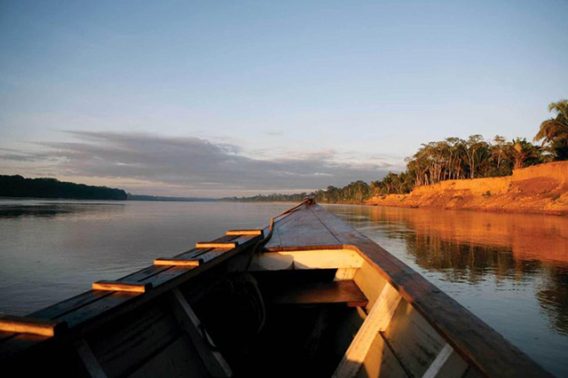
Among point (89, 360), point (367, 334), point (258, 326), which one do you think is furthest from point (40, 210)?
point (367, 334)

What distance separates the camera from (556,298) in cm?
662

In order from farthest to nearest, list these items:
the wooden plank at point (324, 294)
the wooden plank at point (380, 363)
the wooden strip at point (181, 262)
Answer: the wooden plank at point (324, 294) → the wooden strip at point (181, 262) → the wooden plank at point (380, 363)

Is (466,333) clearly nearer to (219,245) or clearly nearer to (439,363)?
(439,363)

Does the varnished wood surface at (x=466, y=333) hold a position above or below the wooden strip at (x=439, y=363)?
above

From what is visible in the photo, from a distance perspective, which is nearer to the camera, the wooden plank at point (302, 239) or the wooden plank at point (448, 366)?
the wooden plank at point (448, 366)

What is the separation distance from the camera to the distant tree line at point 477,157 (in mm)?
35688

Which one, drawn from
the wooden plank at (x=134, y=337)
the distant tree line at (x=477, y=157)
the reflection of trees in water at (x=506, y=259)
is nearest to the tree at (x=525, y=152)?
the distant tree line at (x=477, y=157)

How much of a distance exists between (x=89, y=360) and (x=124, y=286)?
0.50 meters

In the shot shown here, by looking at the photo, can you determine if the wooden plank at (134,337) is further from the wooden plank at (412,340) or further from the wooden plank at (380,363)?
the wooden plank at (412,340)

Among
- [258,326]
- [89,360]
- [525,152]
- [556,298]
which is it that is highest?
[525,152]

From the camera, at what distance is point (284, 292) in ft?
13.0

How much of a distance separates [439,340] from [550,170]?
42.4 metres

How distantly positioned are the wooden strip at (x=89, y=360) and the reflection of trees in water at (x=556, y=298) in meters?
6.52

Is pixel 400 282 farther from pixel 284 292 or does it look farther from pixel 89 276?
pixel 89 276
